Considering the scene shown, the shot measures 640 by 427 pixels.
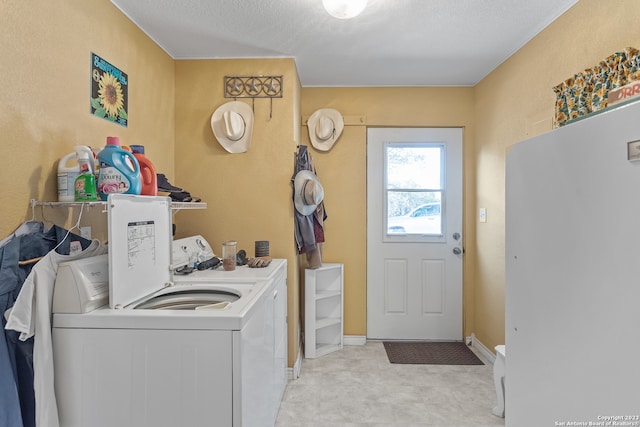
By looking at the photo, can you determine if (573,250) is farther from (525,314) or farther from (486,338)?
(486,338)

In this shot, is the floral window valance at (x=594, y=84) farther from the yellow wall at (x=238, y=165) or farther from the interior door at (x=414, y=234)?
the yellow wall at (x=238, y=165)

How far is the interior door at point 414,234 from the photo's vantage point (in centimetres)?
330

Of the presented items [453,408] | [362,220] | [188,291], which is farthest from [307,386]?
[362,220]

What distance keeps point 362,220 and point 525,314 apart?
94.2 inches

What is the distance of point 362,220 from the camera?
3318 millimetres

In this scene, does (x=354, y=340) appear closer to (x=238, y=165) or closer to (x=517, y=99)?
(x=238, y=165)

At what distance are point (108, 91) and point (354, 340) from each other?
282cm

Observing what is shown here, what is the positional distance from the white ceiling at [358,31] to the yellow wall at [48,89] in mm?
314

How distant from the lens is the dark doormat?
2.90 meters

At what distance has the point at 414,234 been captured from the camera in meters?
3.32

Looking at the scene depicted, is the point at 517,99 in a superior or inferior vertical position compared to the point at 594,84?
superior

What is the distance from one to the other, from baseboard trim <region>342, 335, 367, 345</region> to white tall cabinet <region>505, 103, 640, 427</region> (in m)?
2.36

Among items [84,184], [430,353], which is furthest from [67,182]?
[430,353]

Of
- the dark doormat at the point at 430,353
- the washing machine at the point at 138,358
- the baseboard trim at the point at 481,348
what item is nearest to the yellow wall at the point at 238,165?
the dark doormat at the point at 430,353
